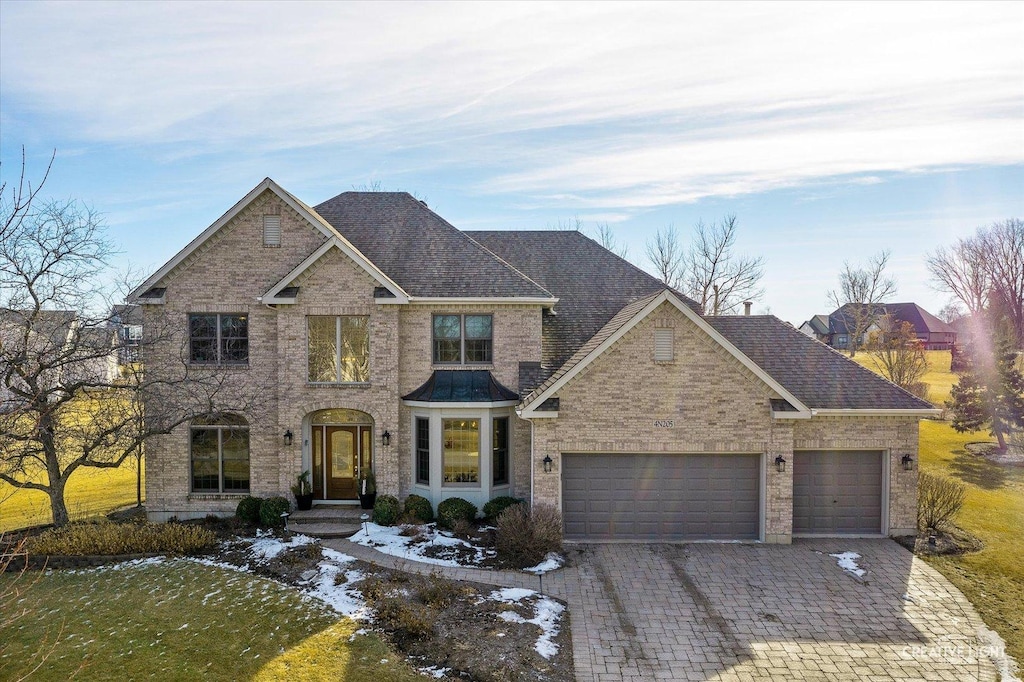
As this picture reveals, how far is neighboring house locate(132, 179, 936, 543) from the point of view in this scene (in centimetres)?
1541

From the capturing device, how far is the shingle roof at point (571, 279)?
19.3m

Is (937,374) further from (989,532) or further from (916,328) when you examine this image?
(989,532)

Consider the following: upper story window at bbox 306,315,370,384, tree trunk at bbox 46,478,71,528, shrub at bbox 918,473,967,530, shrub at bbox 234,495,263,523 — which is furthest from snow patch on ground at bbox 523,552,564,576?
tree trunk at bbox 46,478,71,528

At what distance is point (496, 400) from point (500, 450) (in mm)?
1646

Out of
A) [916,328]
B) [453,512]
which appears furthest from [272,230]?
[916,328]

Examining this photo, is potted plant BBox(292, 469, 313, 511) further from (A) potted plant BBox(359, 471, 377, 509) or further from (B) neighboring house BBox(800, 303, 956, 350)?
(B) neighboring house BBox(800, 303, 956, 350)

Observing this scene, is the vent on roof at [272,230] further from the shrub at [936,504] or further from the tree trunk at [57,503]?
the shrub at [936,504]

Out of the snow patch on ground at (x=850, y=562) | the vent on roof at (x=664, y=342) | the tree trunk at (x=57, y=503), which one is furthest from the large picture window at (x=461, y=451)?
the tree trunk at (x=57, y=503)

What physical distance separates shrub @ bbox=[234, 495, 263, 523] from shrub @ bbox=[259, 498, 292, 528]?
0.27 meters

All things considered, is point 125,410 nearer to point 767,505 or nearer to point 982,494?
point 767,505

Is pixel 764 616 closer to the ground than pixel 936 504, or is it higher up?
closer to the ground

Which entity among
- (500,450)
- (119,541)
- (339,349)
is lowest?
(119,541)

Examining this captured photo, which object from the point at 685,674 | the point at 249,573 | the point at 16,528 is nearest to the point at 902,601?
the point at 685,674

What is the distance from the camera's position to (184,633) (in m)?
10.9
